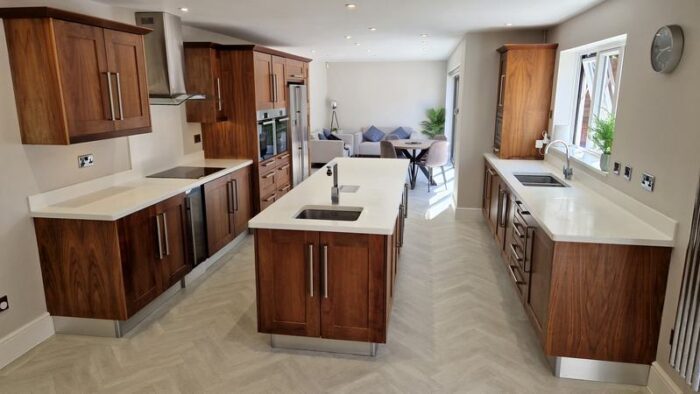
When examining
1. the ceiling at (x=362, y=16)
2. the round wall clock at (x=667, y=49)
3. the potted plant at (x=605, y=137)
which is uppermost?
the ceiling at (x=362, y=16)

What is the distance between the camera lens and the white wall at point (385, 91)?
1164 centimetres

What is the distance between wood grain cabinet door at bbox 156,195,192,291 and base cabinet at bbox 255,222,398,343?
1.04m

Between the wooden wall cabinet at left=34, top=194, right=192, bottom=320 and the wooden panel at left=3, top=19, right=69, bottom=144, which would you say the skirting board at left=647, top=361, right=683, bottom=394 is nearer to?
the wooden wall cabinet at left=34, top=194, right=192, bottom=320

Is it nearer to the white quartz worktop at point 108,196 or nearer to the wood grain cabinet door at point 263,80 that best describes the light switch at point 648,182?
the white quartz worktop at point 108,196

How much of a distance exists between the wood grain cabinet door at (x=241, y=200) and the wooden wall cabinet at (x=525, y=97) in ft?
9.44

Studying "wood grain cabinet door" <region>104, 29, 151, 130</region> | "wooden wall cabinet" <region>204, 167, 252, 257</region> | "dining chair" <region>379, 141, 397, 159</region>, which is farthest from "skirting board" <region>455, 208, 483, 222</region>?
"wood grain cabinet door" <region>104, 29, 151, 130</region>

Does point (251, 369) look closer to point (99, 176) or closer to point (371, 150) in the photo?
point (99, 176)

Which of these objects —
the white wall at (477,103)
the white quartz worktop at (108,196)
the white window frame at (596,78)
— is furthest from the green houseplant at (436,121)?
the white quartz worktop at (108,196)

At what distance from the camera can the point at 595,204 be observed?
318cm

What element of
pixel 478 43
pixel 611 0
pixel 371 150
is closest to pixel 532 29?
pixel 478 43

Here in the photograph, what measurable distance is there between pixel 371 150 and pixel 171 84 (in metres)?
7.31

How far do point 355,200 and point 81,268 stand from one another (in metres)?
1.88

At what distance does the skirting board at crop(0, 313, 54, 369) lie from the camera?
9.11ft

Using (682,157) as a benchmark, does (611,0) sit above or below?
above
